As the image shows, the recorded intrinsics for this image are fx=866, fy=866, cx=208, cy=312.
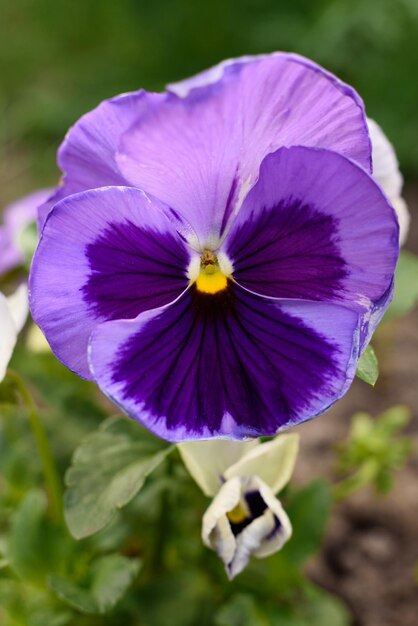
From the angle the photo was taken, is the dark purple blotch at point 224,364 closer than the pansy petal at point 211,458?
Yes

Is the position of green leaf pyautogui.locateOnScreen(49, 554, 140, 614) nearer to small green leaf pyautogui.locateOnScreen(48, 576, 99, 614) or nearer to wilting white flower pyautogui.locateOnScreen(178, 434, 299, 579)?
small green leaf pyautogui.locateOnScreen(48, 576, 99, 614)

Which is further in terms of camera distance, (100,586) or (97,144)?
(100,586)

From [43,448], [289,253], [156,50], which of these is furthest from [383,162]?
[156,50]

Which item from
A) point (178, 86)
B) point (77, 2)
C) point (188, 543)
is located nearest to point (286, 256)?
point (178, 86)

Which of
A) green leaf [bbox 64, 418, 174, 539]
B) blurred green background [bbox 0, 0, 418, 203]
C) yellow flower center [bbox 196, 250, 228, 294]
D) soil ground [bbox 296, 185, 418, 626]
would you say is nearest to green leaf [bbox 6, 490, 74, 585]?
green leaf [bbox 64, 418, 174, 539]

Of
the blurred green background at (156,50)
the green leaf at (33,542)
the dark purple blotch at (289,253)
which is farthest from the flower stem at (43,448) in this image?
the blurred green background at (156,50)

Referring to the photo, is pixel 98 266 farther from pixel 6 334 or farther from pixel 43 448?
pixel 43 448

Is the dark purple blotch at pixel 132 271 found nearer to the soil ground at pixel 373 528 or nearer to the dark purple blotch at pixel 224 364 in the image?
the dark purple blotch at pixel 224 364
